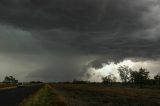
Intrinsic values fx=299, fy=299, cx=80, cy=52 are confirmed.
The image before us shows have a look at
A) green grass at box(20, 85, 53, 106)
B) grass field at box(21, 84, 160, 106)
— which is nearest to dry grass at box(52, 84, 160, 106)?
grass field at box(21, 84, 160, 106)

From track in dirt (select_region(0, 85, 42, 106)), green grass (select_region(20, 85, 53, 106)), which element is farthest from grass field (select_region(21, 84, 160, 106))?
track in dirt (select_region(0, 85, 42, 106))

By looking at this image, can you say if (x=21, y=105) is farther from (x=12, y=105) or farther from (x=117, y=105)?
(x=117, y=105)

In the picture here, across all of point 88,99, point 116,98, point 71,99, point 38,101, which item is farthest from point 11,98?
point 116,98

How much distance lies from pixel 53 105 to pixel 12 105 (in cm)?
413

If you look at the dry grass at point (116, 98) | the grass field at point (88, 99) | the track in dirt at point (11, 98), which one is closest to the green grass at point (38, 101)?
the grass field at point (88, 99)

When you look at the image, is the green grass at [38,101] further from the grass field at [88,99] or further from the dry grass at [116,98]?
the dry grass at [116,98]

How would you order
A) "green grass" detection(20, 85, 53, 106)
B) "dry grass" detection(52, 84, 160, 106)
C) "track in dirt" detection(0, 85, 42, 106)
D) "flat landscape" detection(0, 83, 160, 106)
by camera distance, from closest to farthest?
"track in dirt" detection(0, 85, 42, 106), "green grass" detection(20, 85, 53, 106), "flat landscape" detection(0, 83, 160, 106), "dry grass" detection(52, 84, 160, 106)

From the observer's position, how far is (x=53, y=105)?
2942cm

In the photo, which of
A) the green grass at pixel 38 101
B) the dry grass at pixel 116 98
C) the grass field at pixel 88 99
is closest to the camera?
the green grass at pixel 38 101

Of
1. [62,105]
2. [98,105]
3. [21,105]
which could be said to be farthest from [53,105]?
[98,105]

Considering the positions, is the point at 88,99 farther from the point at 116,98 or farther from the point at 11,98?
the point at 11,98

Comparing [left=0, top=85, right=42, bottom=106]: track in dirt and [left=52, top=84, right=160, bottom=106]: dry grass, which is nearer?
[left=0, top=85, right=42, bottom=106]: track in dirt

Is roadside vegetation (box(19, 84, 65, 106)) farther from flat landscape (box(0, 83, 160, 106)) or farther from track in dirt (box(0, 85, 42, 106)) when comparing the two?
track in dirt (box(0, 85, 42, 106))

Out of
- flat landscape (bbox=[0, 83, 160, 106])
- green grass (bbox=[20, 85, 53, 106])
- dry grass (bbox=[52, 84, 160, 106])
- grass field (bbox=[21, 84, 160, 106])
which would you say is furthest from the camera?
dry grass (bbox=[52, 84, 160, 106])
